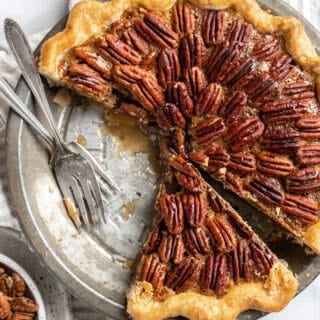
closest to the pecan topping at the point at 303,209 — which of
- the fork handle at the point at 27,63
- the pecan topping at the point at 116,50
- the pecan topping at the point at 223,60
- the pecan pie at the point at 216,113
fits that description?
the pecan pie at the point at 216,113

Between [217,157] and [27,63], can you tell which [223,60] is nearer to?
[217,157]

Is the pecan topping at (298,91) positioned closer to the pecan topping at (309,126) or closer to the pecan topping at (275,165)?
the pecan topping at (309,126)

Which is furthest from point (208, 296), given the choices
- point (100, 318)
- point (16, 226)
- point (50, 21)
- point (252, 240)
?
point (50, 21)

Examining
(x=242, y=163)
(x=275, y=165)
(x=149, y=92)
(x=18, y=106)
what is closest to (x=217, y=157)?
(x=242, y=163)

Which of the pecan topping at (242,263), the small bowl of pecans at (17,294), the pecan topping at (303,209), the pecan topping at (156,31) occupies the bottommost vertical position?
the small bowl of pecans at (17,294)

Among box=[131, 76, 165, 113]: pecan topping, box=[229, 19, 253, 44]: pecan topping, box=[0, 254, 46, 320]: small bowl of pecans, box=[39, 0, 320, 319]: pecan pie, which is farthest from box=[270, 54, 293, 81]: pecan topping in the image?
box=[0, 254, 46, 320]: small bowl of pecans

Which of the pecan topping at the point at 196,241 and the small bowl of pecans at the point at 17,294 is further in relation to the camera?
the small bowl of pecans at the point at 17,294
